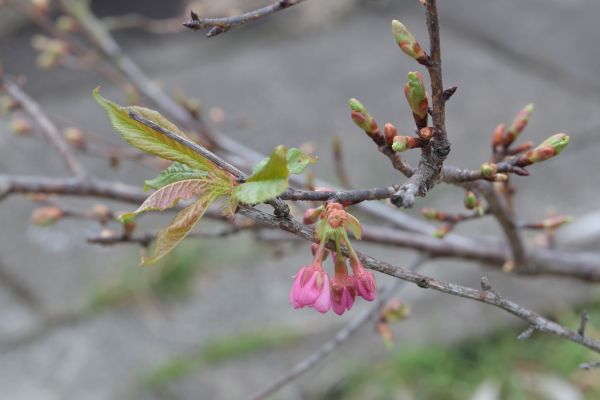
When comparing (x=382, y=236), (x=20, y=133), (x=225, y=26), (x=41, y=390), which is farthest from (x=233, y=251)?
(x=225, y=26)

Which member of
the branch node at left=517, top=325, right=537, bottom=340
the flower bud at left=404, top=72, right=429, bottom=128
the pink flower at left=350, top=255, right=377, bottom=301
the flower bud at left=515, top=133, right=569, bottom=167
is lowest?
the branch node at left=517, top=325, right=537, bottom=340

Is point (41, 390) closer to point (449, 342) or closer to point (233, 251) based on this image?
point (233, 251)

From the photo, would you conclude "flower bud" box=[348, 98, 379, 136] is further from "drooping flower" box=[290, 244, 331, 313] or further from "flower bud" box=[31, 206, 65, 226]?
"flower bud" box=[31, 206, 65, 226]

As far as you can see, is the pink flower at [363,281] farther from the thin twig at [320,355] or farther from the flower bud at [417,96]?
the thin twig at [320,355]

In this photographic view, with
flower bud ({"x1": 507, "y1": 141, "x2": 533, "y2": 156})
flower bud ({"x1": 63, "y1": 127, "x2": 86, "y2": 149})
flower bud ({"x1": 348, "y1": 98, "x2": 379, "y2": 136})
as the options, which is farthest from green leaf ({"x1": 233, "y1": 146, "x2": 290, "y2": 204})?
flower bud ({"x1": 63, "y1": 127, "x2": 86, "y2": 149})

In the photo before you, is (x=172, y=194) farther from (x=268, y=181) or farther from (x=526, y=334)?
(x=526, y=334)

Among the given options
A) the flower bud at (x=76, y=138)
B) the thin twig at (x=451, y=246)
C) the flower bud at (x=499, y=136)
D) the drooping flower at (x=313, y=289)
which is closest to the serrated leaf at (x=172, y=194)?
the drooping flower at (x=313, y=289)
